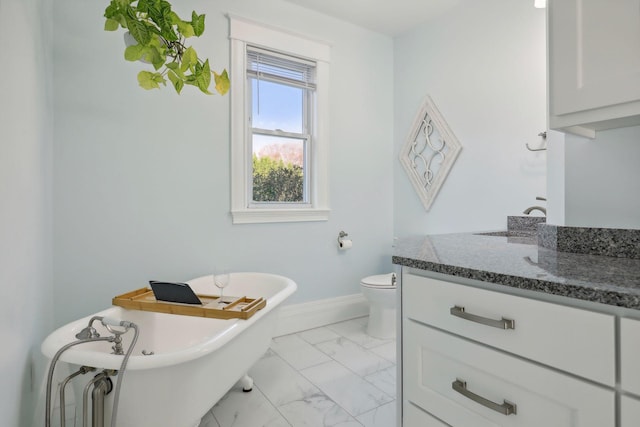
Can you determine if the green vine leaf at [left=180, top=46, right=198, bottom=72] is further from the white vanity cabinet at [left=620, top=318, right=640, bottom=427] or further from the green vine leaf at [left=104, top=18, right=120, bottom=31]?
the white vanity cabinet at [left=620, top=318, right=640, bottom=427]

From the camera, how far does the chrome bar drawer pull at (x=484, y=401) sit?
0.83m

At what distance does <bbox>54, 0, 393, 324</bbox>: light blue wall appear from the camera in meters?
2.16

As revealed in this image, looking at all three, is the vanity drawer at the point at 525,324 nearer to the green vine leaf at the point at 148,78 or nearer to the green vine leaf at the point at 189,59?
the green vine leaf at the point at 189,59

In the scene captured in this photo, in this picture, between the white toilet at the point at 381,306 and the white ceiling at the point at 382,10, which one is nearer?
the white toilet at the point at 381,306

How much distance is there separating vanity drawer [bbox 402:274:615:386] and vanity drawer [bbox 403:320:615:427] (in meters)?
0.03

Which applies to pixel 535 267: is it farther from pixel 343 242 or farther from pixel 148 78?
pixel 343 242

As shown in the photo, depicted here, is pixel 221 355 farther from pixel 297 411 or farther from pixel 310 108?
pixel 310 108

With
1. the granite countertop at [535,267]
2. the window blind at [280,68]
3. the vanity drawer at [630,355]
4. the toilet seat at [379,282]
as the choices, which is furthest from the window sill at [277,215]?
the vanity drawer at [630,355]

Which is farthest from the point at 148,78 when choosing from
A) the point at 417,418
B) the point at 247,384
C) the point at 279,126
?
the point at 417,418

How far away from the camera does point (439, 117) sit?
10.3ft

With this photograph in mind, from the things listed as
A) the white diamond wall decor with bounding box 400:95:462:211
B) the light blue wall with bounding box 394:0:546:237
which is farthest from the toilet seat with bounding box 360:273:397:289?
the white diamond wall decor with bounding box 400:95:462:211

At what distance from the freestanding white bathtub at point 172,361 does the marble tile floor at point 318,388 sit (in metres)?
0.28

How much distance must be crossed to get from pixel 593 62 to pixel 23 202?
2.02 meters

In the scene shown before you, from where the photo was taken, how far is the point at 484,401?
886 mm
